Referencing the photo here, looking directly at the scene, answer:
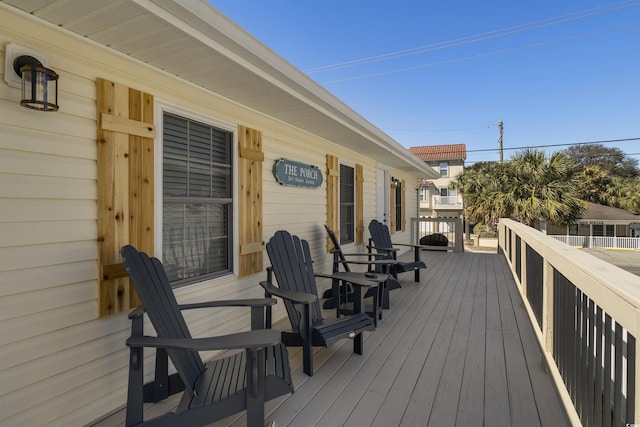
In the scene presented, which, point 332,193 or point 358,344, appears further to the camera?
point 332,193

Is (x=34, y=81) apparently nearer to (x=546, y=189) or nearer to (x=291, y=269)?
(x=291, y=269)

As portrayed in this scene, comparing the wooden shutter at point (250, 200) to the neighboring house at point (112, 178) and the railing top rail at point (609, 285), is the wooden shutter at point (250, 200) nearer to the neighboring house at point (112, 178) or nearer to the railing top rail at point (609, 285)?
the neighboring house at point (112, 178)

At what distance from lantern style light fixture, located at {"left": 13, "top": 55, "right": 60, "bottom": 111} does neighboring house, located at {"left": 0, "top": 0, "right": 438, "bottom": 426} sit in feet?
0.14

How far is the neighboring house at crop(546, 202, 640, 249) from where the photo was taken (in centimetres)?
1741

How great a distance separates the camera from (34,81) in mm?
1593

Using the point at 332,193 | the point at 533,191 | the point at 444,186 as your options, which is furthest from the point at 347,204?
the point at 444,186

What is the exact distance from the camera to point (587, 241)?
18.0m

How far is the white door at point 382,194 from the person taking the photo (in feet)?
22.9

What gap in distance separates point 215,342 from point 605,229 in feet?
82.8

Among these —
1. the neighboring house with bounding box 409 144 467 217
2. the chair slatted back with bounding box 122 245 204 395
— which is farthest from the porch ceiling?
the neighboring house with bounding box 409 144 467 217

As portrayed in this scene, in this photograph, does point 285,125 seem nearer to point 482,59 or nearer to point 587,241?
point 482,59

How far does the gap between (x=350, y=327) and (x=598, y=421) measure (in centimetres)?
151

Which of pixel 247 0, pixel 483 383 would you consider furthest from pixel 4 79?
pixel 247 0

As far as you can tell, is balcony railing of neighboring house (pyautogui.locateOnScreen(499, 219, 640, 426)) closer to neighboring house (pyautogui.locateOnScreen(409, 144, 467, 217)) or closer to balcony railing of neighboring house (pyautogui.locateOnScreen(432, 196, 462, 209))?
neighboring house (pyautogui.locateOnScreen(409, 144, 467, 217))
